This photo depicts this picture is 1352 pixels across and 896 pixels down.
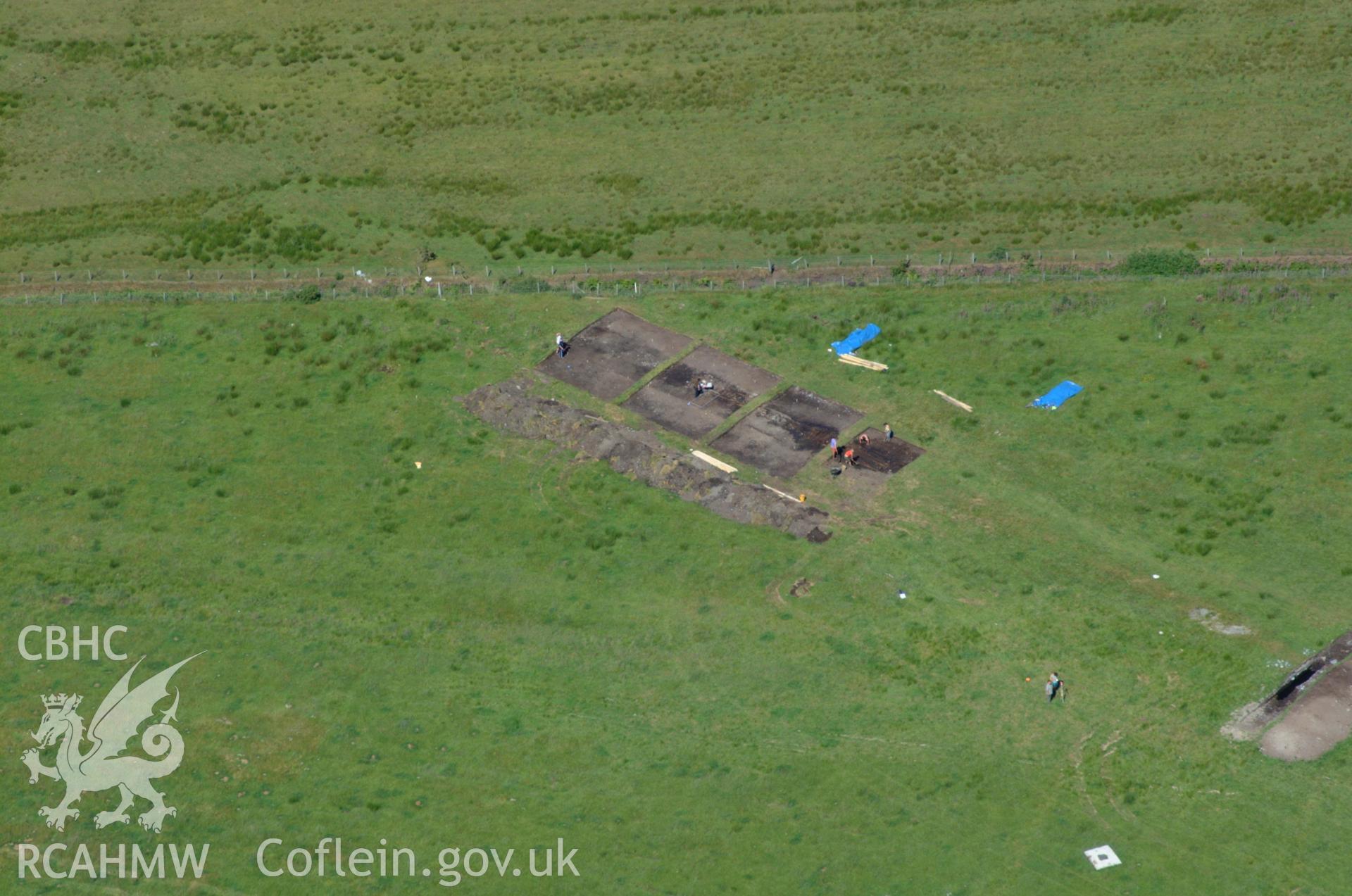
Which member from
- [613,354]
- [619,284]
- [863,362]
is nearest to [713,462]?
[613,354]

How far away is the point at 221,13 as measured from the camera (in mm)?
145125

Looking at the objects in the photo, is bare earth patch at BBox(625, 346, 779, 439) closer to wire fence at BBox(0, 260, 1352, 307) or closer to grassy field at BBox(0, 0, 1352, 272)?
wire fence at BBox(0, 260, 1352, 307)

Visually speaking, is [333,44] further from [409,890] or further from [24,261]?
[409,890]

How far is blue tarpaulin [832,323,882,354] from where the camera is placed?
4119 inches

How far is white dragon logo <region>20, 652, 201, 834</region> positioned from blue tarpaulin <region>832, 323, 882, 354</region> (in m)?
41.6

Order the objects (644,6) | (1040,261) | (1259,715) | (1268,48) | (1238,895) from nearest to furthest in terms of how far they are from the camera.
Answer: (1238,895) → (1259,715) → (1040,261) → (1268,48) → (644,6)

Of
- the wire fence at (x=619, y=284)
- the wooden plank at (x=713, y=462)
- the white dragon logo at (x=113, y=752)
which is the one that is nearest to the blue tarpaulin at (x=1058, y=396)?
the wire fence at (x=619, y=284)

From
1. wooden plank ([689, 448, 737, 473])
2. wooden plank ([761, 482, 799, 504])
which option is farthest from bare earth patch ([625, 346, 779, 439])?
wooden plank ([761, 482, 799, 504])

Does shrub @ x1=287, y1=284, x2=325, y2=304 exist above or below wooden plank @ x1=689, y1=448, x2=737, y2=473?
above

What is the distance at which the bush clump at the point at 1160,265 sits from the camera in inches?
4353

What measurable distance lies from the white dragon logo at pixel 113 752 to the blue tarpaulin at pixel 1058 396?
46.8 metres

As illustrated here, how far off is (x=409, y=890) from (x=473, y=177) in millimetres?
62567

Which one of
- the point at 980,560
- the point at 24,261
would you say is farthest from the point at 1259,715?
the point at 24,261

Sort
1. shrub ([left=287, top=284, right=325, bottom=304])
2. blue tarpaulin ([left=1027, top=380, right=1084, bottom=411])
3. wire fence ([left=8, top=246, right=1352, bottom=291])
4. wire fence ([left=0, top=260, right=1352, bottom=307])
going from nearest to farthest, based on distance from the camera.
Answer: blue tarpaulin ([left=1027, top=380, right=1084, bottom=411]), wire fence ([left=0, top=260, right=1352, bottom=307]), shrub ([left=287, top=284, right=325, bottom=304]), wire fence ([left=8, top=246, right=1352, bottom=291])
